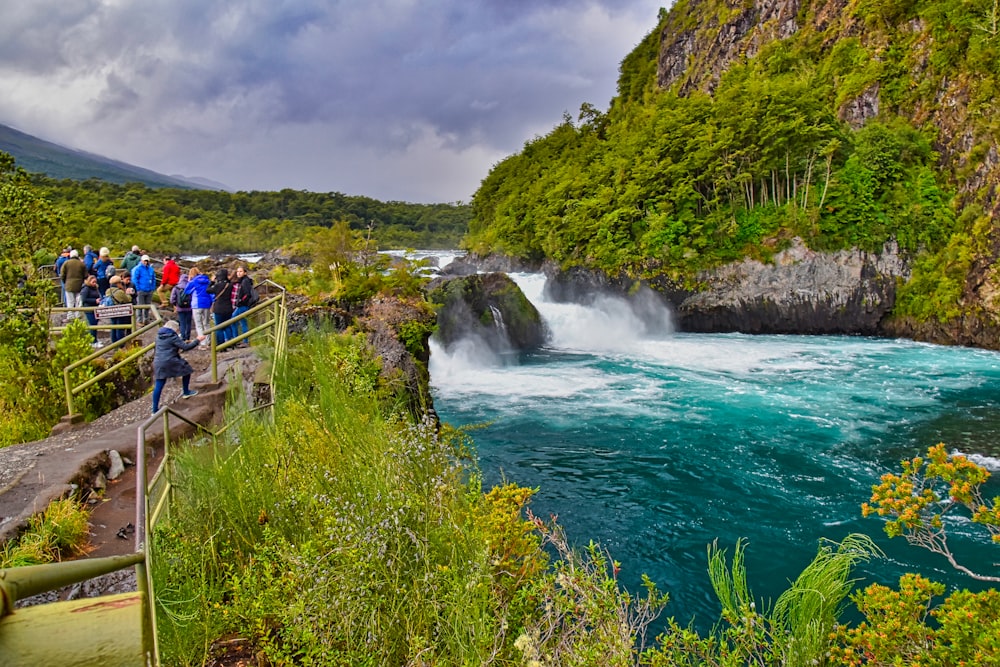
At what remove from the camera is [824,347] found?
21.2 m

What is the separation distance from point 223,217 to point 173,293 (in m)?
76.1

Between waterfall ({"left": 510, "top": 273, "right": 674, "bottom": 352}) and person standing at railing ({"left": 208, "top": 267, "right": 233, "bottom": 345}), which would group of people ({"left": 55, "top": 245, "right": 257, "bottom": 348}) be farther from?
waterfall ({"left": 510, "top": 273, "right": 674, "bottom": 352})

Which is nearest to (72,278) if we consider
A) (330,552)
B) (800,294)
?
(330,552)

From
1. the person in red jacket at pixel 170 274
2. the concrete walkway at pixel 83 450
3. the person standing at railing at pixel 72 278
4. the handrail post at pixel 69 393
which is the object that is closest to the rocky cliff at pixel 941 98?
the person in red jacket at pixel 170 274

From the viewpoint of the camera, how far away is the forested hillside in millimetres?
21484

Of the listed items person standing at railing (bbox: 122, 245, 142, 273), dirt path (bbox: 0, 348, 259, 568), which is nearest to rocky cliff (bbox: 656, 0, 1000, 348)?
person standing at railing (bbox: 122, 245, 142, 273)

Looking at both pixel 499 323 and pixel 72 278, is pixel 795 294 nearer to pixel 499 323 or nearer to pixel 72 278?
pixel 499 323

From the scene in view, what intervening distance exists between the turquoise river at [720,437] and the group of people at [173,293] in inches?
230

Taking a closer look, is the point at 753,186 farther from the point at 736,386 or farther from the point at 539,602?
the point at 539,602

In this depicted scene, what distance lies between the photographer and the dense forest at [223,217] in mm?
50000

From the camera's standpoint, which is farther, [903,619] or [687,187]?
[687,187]

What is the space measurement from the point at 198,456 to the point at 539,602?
3.44m

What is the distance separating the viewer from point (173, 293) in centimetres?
1331

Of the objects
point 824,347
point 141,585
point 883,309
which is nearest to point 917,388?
point 824,347
